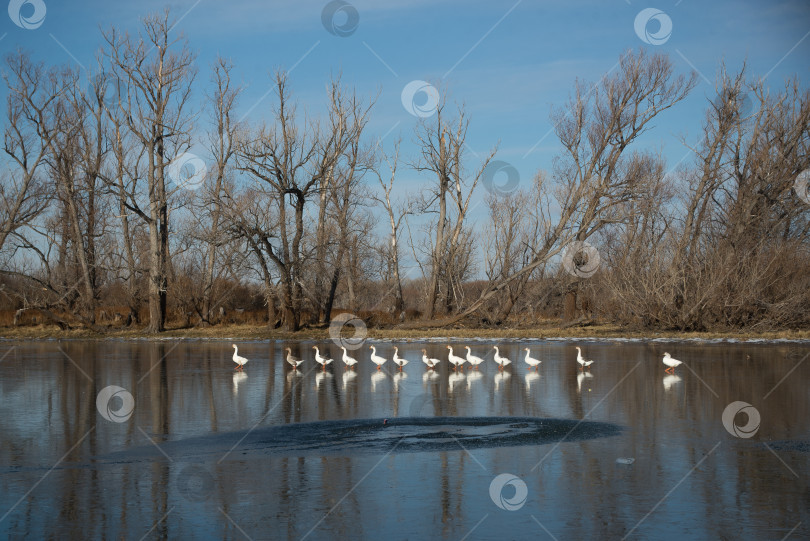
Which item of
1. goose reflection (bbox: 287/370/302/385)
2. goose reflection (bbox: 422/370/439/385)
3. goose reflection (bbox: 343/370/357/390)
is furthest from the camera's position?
goose reflection (bbox: 422/370/439/385)

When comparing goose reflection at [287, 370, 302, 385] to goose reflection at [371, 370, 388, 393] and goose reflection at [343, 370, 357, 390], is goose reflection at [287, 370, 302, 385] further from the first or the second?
goose reflection at [371, 370, 388, 393]

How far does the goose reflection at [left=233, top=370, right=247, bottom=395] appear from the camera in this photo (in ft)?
52.9

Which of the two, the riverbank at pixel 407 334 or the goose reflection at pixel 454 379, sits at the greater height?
the riverbank at pixel 407 334

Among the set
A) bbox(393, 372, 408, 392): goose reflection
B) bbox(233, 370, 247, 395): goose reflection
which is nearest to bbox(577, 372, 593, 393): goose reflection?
bbox(393, 372, 408, 392): goose reflection

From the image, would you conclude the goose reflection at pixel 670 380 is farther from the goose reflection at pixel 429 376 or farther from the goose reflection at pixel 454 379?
the goose reflection at pixel 429 376

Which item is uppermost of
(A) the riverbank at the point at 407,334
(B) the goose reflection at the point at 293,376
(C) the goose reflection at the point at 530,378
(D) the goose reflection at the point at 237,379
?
(A) the riverbank at the point at 407,334

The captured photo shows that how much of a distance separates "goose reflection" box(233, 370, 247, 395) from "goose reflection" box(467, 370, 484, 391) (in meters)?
4.83

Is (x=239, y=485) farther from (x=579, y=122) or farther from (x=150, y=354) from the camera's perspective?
(x=579, y=122)

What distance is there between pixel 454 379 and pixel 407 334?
52.9ft

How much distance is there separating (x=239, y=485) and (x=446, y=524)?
2506mm

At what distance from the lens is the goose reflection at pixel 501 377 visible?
56.9ft

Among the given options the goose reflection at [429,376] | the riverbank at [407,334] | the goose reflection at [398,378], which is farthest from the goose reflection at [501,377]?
the riverbank at [407,334]

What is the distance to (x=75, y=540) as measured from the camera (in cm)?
660

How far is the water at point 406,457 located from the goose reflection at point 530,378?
0.23 metres
